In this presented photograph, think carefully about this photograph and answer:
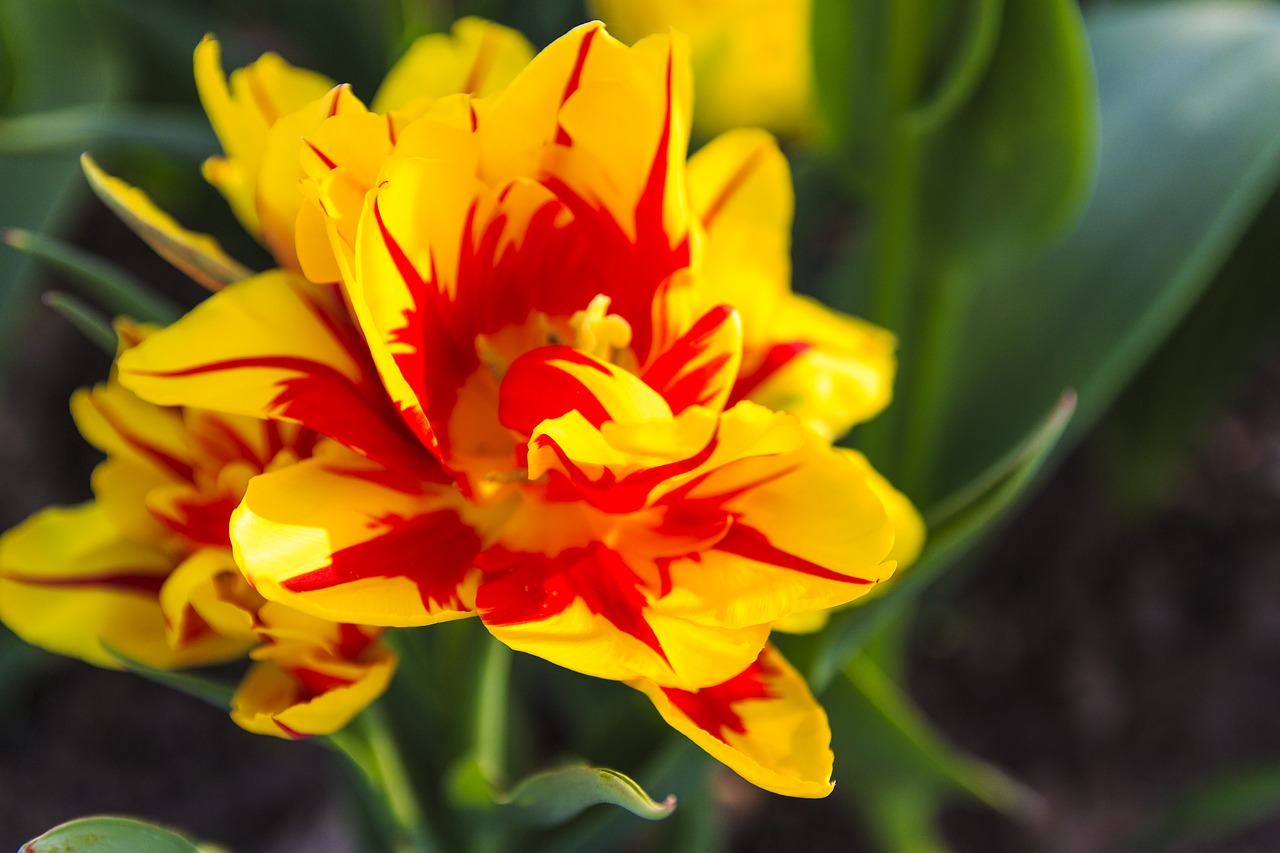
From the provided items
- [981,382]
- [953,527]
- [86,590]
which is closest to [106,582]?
[86,590]

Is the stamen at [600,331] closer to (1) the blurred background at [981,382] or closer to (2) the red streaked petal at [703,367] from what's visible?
(2) the red streaked petal at [703,367]

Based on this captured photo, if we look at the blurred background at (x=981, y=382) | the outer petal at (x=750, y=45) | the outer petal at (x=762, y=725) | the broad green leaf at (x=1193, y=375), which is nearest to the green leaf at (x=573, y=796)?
the outer petal at (x=762, y=725)

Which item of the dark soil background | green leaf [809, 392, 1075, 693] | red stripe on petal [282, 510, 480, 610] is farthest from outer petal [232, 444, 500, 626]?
the dark soil background

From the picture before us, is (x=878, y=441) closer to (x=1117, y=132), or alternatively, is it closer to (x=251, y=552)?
(x=1117, y=132)

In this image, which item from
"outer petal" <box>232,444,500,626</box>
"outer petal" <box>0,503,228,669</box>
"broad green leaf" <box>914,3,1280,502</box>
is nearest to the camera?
"outer petal" <box>232,444,500,626</box>

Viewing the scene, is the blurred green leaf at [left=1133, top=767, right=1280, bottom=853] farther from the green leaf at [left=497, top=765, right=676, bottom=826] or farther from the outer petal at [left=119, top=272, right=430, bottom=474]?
the outer petal at [left=119, top=272, right=430, bottom=474]

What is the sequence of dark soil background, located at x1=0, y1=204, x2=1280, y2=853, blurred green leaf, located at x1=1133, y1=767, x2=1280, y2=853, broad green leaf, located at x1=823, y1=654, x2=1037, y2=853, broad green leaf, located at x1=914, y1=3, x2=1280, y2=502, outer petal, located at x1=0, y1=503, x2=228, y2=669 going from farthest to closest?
dark soil background, located at x1=0, y1=204, x2=1280, y2=853
blurred green leaf, located at x1=1133, y1=767, x2=1280, y2=853
broad green leaf, located at x1=914, y1=3, x2=1280, y2=502
broad green leaf, located at x1=823, y1=654, x2=1037, y2=853
outer petal, located at x1=0, y1=503, x2=228, y2=669
